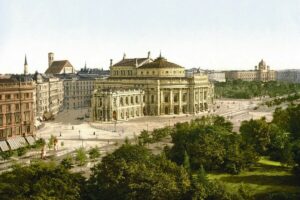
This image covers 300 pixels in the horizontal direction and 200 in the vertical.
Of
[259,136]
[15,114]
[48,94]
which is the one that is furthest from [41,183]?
[48,94]

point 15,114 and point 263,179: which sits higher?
point 15,114

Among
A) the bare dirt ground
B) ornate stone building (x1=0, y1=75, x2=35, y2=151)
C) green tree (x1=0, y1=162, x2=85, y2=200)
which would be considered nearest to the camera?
green tree (x1=0, y1=162, x2=85, y2=200)

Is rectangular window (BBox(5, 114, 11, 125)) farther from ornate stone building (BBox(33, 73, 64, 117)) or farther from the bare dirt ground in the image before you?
ornate stone building (BBox(33, 73, 64, 117))

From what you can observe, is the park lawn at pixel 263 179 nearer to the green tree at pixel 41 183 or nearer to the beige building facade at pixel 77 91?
the green tree at pixel 41 183

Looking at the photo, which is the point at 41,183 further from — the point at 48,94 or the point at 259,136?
the point at 48,94

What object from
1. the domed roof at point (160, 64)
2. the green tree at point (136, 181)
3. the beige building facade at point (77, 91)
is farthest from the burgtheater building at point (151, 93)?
the green tree at point (136, 181)

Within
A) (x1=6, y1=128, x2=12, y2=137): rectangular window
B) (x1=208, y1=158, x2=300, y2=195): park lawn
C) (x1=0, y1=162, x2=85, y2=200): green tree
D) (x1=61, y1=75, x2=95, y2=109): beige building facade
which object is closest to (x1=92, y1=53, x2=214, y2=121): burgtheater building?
(x1=61, y1=75, x2=95, y2=109): beige building facade

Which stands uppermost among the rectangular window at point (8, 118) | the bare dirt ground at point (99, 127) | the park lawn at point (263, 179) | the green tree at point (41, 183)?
the rectangular window at point (8, 118)
